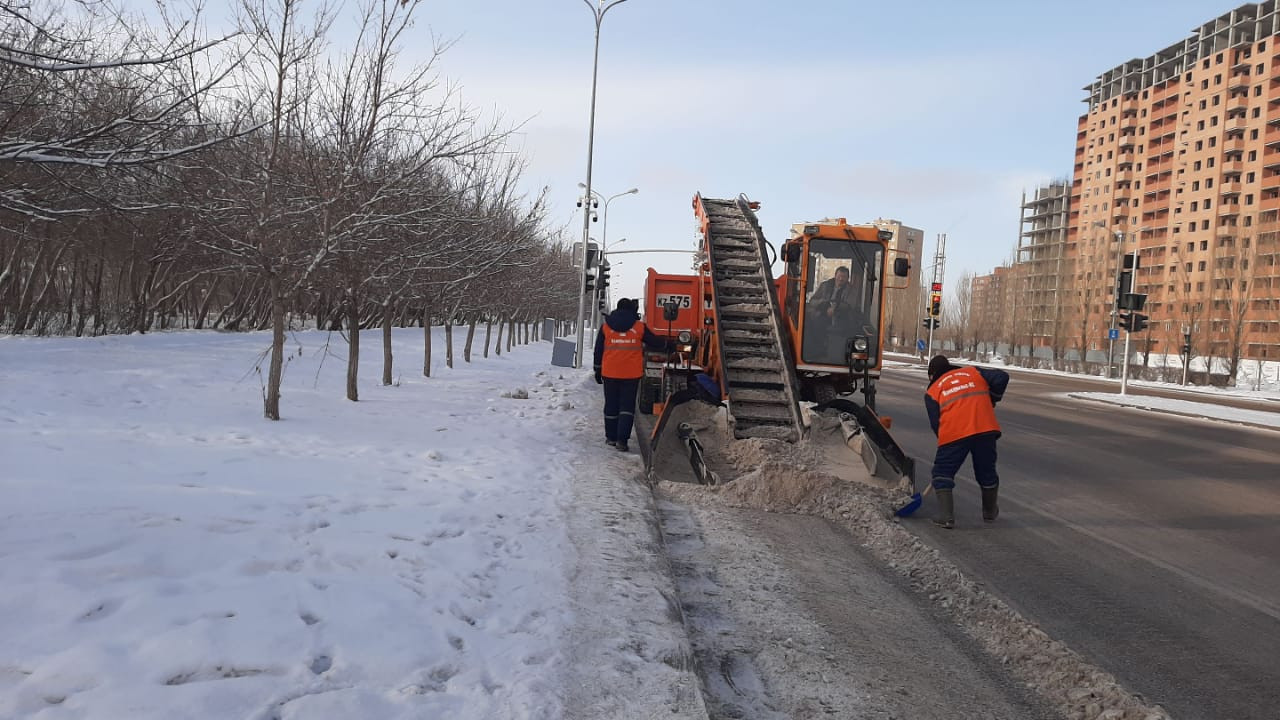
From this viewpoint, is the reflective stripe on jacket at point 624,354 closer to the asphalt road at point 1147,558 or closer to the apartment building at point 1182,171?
the asphalt road at point 1147,558

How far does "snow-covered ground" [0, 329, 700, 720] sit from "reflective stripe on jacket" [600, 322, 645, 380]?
1137 mm

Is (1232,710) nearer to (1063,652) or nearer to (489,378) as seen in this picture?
(1063,652)

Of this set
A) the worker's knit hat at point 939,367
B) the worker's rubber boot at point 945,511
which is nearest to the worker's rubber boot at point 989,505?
the worker's rubber boot at point 945,511

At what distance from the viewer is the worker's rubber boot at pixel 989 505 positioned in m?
7.46

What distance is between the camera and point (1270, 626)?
4961 millimetres

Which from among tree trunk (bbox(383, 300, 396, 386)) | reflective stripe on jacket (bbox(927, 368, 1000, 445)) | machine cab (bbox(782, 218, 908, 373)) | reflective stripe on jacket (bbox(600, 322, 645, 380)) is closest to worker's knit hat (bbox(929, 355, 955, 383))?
reflective stripe on jacket (bbox(927, 368, 1000, 445))

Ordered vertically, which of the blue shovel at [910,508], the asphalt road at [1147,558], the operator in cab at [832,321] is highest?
the operator in cab at [832,321]

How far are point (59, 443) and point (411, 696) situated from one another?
6.53 m

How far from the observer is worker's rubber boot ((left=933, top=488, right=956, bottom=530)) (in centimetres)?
721

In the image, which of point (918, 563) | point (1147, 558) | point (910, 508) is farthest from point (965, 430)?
point (918, 563)

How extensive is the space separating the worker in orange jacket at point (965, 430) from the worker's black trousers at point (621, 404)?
401 centimetres

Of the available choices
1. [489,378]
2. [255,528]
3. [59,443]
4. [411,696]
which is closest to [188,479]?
[255,528]

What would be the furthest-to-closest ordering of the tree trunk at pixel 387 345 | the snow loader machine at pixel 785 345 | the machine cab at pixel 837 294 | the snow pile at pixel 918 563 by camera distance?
the tree trunk at pixel 387 345, the machine cab at pixel 837 294, the snow loader machine at pixel 785 345, the snow pile at pixel 918 563

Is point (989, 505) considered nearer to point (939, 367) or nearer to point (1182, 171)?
point (939, 367)
